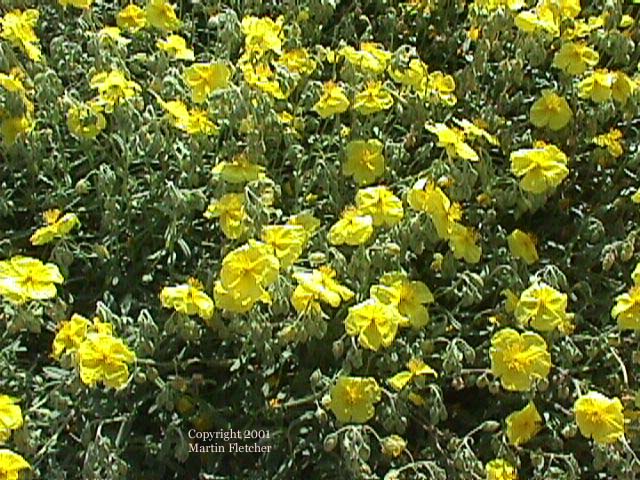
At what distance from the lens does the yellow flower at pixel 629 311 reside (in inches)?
93.8

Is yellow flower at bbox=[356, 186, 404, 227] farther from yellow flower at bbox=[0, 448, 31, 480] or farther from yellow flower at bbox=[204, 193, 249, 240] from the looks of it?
yellow flower at bbox=[0, 448, 31, 480]

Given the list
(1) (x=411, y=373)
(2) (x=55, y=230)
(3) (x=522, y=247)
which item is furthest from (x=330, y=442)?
(2) (x=55, y=230)

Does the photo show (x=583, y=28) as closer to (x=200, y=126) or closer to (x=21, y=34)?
(x=200, y=126)

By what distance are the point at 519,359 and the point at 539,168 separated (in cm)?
52

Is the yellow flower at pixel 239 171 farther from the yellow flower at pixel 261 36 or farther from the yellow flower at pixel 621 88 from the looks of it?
the yellow flower at pixel 621 88

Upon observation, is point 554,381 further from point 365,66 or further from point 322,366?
point 365,66

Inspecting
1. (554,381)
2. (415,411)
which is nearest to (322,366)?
(415,411)

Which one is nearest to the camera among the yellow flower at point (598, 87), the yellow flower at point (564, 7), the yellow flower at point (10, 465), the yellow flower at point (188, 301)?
the yellow flower at point (10, 465)

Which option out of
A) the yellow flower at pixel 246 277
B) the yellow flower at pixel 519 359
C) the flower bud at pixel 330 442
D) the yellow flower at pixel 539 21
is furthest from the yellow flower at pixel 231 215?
the yellow flower at pixel 539 21

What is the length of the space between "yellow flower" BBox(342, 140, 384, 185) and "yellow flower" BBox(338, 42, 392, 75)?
0.72ft

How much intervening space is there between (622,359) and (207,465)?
37.0 inches

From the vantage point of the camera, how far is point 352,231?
240 cm

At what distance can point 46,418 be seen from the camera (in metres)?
2.35

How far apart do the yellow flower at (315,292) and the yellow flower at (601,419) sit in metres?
0.52
